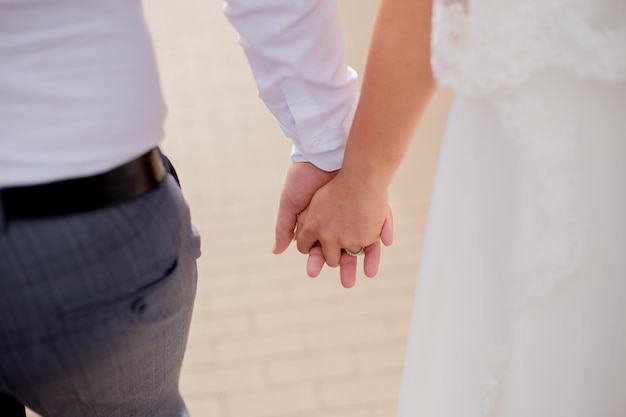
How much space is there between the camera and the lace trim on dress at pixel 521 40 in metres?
0.90

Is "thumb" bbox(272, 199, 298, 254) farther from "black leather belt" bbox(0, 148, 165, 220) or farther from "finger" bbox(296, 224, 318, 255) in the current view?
"black leather belt" bbox(0, 148, 165, 220)

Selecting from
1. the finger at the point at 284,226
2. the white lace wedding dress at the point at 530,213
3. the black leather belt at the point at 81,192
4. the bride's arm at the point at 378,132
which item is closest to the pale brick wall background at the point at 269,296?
the finger at the point at 284,226

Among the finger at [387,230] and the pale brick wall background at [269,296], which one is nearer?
the finger at [387,230]

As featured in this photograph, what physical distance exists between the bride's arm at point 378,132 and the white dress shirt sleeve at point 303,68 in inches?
5.4

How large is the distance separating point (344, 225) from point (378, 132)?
0.26 meters

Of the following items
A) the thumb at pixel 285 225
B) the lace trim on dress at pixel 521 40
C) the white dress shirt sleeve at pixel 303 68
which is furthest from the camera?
the thumb at pixel 285 225

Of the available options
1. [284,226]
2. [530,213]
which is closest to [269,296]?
[284,226]

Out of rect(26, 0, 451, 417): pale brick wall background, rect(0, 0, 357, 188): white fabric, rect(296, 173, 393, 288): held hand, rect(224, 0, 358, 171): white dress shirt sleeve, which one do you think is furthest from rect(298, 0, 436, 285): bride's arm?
rect(26, 0, 451, 417): pale brick wall background

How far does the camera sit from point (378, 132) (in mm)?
1344

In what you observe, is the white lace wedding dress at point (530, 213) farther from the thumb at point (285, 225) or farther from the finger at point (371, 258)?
the thumb at point (285, 225)

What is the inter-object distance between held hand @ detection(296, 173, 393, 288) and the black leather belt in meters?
0.52

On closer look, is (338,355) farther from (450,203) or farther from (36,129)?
(36,129)

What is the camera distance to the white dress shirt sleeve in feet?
4.80

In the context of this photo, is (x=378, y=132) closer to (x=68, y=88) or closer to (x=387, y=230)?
(x=387, y=230)
